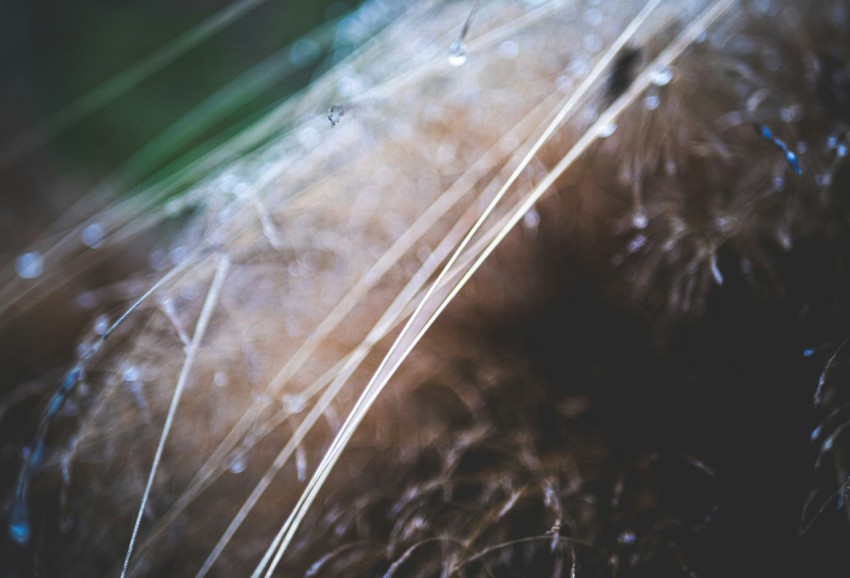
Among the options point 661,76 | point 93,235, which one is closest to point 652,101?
point 661,76

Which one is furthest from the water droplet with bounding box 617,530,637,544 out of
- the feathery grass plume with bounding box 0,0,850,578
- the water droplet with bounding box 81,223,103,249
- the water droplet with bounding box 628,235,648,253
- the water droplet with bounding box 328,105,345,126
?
the water droplet with bounding box 81,223,103,249

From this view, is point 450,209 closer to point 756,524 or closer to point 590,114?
point 590,114

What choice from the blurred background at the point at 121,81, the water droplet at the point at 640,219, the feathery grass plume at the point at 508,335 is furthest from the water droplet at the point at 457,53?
the blurred background at the point at 121,81

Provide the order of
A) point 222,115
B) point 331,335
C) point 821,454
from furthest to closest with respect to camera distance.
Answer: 1. point 222,115
2. point 331,335
3. point 821,454

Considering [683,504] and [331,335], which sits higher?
[331,335]

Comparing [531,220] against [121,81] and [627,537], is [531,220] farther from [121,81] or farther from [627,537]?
[121,81]

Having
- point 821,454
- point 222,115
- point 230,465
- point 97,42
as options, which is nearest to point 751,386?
point 821,454

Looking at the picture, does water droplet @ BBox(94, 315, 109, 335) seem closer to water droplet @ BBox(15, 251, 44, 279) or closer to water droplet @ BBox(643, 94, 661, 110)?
water droplet @ BBox(15, 251, 44, 279)
